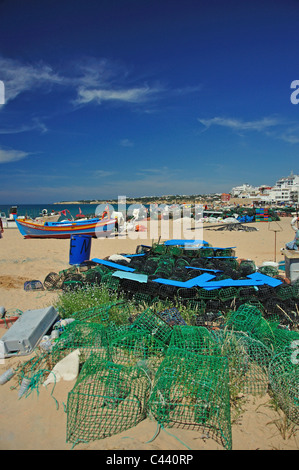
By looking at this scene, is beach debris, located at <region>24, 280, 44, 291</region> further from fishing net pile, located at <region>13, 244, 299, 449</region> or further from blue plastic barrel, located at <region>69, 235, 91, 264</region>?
fishing net pile, located at <region>13, 244, 299, 449</region>

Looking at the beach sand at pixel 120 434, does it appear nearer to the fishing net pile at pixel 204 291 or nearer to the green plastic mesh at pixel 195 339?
the green plastic mesh at pixel 195 339

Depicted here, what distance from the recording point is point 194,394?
274 centimetres

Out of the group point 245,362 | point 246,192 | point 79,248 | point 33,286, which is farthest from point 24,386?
point 246,192

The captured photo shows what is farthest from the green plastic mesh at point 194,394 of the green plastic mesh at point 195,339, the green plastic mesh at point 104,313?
the green plastic mesh at point 104,313

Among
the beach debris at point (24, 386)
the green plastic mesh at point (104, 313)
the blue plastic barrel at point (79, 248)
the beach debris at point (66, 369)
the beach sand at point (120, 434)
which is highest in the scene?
the blue plastic barrel at point (79, 248)

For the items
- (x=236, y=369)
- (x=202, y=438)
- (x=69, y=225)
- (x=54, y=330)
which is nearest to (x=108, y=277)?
(x=54, y=330)

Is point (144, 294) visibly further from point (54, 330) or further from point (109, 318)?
point (54, 330)

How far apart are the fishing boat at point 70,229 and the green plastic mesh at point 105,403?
49.4 feet

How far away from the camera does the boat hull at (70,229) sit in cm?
1791

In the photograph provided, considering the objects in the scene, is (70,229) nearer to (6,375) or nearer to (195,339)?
(6,375)

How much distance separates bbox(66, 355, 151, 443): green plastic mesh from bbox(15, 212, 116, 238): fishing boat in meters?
15.0

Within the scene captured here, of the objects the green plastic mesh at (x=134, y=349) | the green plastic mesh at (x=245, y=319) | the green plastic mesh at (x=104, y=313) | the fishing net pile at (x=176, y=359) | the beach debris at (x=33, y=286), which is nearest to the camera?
the fishing net pile at (x=176, y=359)

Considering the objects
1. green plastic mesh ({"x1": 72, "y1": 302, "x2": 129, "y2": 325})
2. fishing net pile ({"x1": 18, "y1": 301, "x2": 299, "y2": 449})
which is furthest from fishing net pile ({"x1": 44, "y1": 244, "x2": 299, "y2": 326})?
fishing net pile ({"x1": 18, "y1": 301, "x2": 299, "y2": 449})

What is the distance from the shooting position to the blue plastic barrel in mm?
8523
